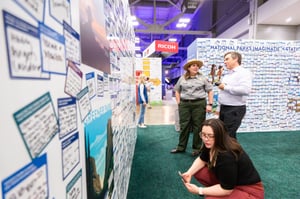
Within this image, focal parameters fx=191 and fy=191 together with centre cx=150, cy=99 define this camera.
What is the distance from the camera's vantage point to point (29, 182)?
14.4 inches

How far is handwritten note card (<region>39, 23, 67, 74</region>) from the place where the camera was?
0.42 m

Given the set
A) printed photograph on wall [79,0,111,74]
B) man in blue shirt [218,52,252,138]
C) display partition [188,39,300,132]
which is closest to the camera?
printed photograph on wall [79,0,111,74]

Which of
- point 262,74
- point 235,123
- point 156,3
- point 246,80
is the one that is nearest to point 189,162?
point 235,123

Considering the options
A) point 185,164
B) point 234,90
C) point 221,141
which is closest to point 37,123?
point 221,141

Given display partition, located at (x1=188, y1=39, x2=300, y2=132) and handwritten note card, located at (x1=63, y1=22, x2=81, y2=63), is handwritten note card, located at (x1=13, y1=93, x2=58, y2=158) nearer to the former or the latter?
handwritten note card, located at (x1=63, y1=22, x2=81, y2=63)

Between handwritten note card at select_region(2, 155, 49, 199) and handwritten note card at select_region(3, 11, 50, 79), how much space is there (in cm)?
17

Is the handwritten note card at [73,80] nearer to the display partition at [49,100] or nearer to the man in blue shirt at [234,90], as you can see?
the display partition at [49,100]

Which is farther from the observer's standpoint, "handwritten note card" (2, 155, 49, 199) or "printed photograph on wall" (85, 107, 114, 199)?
"printed photograph on wall" (85, 107, 114, 199)

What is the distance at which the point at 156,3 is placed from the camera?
814 cm

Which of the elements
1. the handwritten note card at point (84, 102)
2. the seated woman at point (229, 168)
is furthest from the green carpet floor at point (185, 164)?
the handwritten note card at point (84, 102)

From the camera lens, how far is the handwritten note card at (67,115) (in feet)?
1.62

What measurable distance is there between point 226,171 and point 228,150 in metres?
0.14

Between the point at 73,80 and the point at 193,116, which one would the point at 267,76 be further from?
the point at 73,80

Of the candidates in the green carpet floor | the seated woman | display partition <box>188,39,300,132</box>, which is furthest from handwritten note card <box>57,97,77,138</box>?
display partition <box>188,39,300,132</box>
